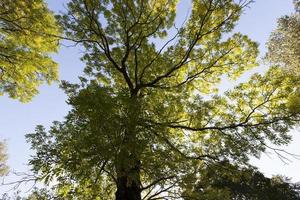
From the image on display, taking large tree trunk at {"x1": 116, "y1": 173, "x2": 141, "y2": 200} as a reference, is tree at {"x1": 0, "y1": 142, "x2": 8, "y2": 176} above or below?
above

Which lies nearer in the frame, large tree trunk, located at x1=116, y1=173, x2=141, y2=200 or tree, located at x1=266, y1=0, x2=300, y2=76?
large tree trunk, located at x1=116, y1=173, x2=141, y2=200

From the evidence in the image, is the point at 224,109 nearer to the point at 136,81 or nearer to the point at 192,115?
the point at 192,115

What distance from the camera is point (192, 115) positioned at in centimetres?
920

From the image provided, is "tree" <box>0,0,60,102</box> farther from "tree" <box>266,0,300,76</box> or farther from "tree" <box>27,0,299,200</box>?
"tree" <box>266,0,300,76</box>

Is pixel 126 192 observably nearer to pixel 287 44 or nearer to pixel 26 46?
pixel 26 46

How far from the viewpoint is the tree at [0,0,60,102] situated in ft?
36.1

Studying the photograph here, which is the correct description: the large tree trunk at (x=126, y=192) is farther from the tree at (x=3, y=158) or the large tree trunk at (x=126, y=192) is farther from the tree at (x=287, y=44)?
the tree at (x=3, y=158)

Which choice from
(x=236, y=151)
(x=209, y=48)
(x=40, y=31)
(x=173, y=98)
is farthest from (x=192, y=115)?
(x=40, y=31)

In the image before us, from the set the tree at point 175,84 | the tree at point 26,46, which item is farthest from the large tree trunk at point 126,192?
the tree at point 26,46

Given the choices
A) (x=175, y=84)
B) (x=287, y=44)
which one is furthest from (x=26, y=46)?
(x=287, y=44)

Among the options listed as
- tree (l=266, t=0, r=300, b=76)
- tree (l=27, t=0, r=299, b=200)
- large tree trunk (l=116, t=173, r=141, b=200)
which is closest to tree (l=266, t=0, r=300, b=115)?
tree (l=266, t=0, r=300, b=76)

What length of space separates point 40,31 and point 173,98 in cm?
591

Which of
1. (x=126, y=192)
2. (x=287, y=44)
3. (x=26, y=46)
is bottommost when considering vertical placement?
(x=126, y=192)

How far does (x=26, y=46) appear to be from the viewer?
12.2 metres
